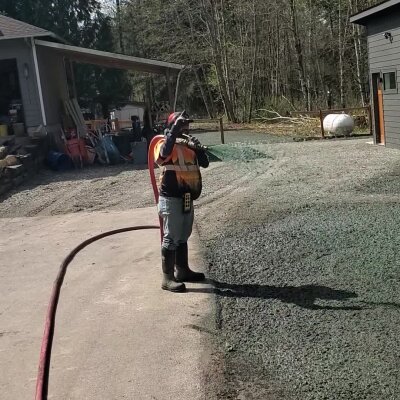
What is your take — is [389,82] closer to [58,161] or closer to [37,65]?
[58,161]

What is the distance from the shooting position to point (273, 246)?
6.41 metres

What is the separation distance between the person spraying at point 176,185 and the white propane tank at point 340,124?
49.5ft

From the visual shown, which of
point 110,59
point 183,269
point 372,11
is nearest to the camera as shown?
point 183,269

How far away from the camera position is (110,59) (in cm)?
1806

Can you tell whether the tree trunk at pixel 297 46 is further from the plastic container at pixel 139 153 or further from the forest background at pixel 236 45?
the plastic container at pixel 139 153

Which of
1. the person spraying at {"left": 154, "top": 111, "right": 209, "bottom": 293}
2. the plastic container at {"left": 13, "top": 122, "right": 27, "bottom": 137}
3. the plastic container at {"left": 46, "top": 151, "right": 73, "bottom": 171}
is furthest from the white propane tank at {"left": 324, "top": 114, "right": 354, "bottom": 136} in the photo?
the person spraying at {"left": 154, "top": 111, "right": 209, "bottom": 293}

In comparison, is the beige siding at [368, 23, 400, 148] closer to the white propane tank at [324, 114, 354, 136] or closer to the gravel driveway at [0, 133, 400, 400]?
the gravel driveway at [0, 133, 400, 400]

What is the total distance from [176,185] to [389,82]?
11.7m

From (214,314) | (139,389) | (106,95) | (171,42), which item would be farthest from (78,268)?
(171,42)

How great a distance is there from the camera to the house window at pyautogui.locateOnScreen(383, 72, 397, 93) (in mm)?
14829

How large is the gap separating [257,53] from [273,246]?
2954 centimetres

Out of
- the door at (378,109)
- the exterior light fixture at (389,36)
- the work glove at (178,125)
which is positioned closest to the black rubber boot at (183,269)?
the work glove at (178,125)

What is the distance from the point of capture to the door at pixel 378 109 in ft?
53.0

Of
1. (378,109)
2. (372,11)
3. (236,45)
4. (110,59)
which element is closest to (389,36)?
(372,11)
